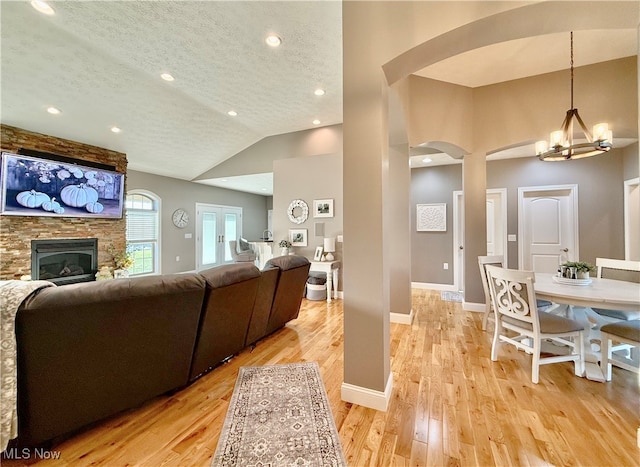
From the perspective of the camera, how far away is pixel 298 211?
5.17m

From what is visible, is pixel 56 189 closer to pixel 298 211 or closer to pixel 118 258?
pixel 118 258

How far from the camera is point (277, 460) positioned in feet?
4.38

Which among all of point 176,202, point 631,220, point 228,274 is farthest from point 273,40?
point 631,220

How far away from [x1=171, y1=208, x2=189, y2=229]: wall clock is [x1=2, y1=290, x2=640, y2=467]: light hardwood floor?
18.3 ft

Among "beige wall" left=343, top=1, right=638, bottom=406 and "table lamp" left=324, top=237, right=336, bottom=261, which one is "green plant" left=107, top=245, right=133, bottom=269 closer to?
"table lamp" left=324, top=237, right=336, bottom=261

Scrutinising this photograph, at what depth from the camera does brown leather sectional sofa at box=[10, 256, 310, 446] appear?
4.29 ft

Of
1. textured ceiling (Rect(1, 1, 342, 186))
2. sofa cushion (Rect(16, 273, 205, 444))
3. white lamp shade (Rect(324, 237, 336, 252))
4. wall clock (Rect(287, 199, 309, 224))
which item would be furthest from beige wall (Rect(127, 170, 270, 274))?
sofa cushion (Rect(16, 273, 205, 444))

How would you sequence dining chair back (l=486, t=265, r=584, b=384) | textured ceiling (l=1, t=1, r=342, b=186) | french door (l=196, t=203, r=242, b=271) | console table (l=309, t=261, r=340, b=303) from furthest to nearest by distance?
french door (l=196, t=203, r=242, b=271)
console table (l=309, t=261, r=340, b=303)
textured ceiling (l=1, t=1, r=342, b=186)
dining chair back (l=486, t=265, r=584, b=384)

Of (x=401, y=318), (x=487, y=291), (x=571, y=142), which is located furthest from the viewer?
(x=401, y=318)

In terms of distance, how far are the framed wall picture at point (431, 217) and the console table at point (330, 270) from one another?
2.05 meters

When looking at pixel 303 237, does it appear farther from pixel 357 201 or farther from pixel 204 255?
pixel 204 255

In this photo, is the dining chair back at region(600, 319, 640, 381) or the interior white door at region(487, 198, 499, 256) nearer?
the dining chair back at region(600, 319, 640, 381)

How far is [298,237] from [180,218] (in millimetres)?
3840

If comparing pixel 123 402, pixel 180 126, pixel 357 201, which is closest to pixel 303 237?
pixel 180 126
